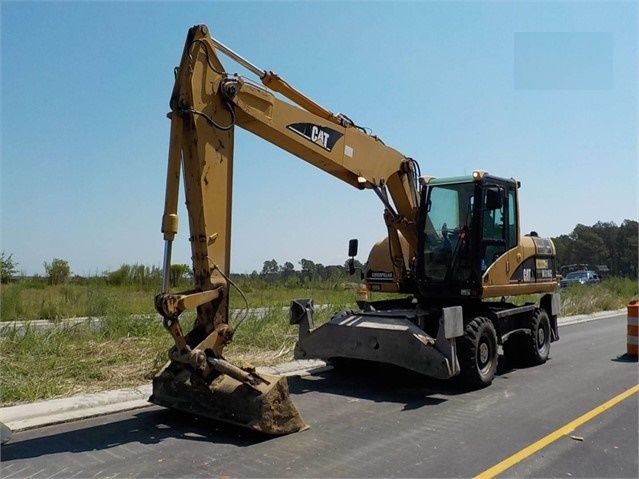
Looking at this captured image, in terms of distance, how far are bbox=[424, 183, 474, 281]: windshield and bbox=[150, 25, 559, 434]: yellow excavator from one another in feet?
0.06

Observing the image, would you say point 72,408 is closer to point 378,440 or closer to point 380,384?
point 378,440

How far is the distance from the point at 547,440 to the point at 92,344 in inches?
301

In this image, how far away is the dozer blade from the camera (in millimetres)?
6156

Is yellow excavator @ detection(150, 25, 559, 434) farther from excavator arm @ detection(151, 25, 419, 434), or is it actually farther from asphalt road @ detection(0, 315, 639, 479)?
asphalt road @ detection(0, 315, 639, 479)

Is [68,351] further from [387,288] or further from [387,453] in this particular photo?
[387,453]

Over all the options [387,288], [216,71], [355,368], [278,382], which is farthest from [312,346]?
[216,71]

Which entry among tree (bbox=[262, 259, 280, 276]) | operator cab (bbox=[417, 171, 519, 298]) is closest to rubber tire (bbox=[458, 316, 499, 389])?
operator cab (bbox=[417, 171, 519, 298])

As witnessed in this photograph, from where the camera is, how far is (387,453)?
5.74 metres

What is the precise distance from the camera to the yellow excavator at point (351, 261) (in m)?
6.53

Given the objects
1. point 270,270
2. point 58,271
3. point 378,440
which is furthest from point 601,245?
point 378,440

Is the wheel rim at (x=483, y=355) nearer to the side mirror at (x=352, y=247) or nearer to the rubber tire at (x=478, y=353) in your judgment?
the rubber tire at (x=478, y=353)

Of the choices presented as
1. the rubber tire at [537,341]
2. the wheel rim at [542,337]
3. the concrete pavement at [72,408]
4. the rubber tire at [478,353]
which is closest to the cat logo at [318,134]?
the rubber tire at [478,353]

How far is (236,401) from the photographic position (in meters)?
6.30

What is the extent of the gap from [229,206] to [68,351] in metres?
4.65
